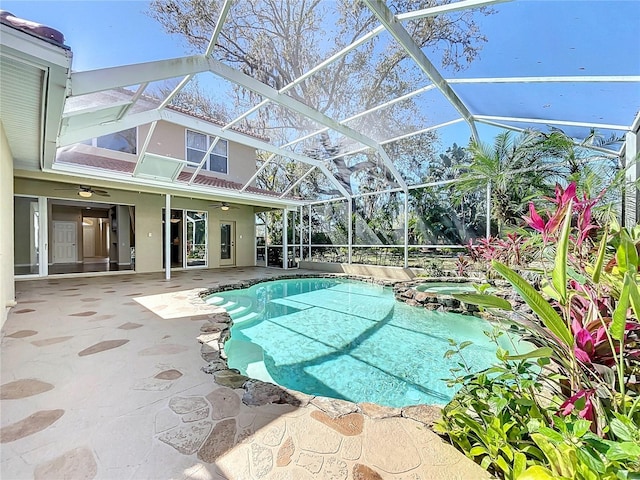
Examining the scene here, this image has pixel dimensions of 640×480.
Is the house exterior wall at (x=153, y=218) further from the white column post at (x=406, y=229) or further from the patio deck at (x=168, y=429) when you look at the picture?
the patio deck at (x=168, y=429)

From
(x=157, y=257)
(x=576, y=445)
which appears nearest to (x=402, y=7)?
(x=576, y=445)

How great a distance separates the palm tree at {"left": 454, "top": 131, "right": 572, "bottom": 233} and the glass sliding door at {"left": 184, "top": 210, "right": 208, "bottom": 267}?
35.5 ft

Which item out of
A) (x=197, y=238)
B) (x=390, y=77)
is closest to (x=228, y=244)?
(x=197, y=238)

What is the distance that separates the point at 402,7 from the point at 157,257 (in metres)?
11.7

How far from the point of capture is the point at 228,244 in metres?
14.3

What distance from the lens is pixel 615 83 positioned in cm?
430

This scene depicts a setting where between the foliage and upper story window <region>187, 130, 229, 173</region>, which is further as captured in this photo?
upper story window <region>187, 130, 229, 173</region>

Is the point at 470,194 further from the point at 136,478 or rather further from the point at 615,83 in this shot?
the point at 136,478

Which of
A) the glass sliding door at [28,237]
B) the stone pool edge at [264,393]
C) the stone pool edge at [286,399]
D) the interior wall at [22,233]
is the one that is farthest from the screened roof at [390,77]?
the interior wall at [22,233]

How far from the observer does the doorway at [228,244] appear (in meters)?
14.0

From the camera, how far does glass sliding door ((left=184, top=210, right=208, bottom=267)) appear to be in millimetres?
13070

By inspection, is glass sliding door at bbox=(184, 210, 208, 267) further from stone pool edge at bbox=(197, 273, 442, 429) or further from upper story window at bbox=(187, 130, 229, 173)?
stone pool edge at bbox=(197, 273, 442, 429)

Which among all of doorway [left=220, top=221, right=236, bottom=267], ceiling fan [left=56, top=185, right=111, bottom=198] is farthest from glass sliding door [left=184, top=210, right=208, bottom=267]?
ceiling fan [left=56, top=185, right=111, bottom=198]

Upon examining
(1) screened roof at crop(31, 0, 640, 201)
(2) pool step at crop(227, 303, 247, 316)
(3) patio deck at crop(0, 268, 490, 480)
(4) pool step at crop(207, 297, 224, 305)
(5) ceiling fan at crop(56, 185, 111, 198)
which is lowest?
(2) pool step at crop(227, 303, 247, 316)
